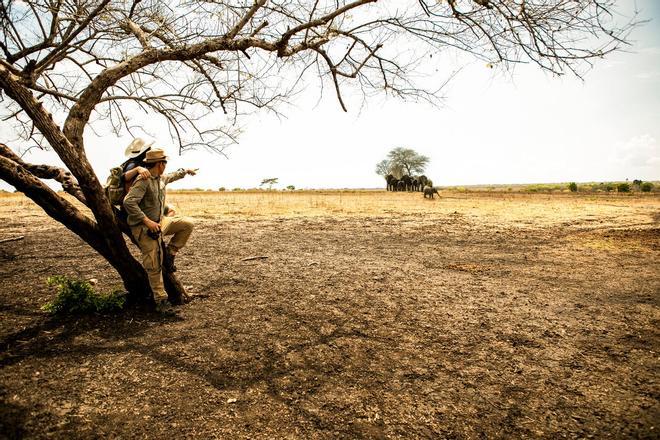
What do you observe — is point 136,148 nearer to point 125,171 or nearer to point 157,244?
point 125,171

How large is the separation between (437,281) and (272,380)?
3471 millimetres

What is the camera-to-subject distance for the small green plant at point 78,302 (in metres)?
3.93

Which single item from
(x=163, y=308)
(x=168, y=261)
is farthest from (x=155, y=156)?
(x=163, y=308)

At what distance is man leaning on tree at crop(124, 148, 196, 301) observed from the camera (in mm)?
3693

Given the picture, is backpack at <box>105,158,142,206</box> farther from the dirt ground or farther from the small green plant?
the dirt ground

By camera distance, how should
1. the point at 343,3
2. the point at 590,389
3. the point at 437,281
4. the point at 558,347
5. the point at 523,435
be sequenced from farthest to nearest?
the point at 437,281 → the point at 343,3 → the point at 558,347 → the point at 590,389 → the point at 523,435

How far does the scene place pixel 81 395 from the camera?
2.60 metres

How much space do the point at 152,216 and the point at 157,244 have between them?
299mm

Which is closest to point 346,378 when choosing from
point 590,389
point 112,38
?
point 590,389

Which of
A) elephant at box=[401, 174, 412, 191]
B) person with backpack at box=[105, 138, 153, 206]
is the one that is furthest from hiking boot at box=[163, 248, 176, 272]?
elephant at box=[401, 174, 412, 191]

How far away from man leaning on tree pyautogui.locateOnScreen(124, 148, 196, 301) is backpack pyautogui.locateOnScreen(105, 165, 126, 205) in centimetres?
20

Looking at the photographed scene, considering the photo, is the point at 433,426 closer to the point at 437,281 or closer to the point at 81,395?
the point at 81,395

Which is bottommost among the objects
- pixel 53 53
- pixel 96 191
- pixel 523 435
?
pixel 523 435

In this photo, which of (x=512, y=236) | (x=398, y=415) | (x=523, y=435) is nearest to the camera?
(x=523, y=435)
